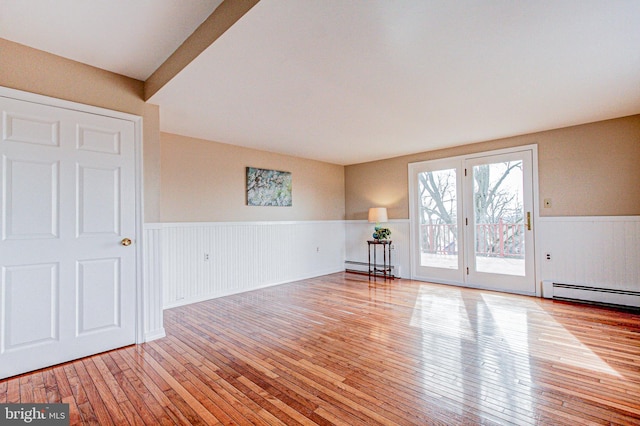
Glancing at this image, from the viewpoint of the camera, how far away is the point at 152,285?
9.82 ft

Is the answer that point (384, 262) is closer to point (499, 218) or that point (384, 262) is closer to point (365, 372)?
point (499, 218)

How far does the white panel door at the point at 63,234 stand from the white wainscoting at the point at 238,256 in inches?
22.6

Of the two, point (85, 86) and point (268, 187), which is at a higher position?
point (85, 86)

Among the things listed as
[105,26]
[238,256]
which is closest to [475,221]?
[238,256]

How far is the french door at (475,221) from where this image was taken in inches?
176

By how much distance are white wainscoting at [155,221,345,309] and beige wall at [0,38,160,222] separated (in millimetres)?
641

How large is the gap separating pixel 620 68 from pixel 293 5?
281 centimetres

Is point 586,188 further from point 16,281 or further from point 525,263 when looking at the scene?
point 16,281

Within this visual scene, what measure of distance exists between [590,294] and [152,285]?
530cm

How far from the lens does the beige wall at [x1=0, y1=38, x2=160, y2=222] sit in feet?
7.66

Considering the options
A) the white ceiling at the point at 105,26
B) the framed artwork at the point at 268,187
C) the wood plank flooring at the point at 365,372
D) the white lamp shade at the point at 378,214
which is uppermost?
the white ceiling at the point at 105,26

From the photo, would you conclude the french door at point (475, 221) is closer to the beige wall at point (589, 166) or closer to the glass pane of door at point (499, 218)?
the glass pane of door at point (499, 218)

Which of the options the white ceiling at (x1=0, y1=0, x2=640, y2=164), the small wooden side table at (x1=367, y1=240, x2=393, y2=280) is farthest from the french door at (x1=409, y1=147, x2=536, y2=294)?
the white ceiling at (x1=0, y1=0, x2=640, y2=164)

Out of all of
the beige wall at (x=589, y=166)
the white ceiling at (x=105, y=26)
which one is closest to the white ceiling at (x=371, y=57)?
the white ceiling at (x=105, y=26)
